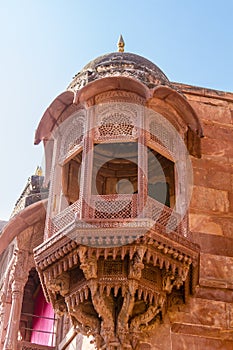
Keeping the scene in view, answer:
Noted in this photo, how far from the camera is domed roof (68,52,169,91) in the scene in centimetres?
927

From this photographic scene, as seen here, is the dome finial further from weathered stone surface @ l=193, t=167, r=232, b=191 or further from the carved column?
the carved column

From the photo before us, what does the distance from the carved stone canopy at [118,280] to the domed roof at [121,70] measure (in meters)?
2.35

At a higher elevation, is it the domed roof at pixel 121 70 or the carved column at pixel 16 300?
the domed roof at pixel 121 70

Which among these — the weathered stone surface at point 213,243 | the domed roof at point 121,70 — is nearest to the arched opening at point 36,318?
the weathered stone surface at point 213,243

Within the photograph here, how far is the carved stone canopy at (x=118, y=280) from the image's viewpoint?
7.91 metres

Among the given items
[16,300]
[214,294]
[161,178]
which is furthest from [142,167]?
[16,300]

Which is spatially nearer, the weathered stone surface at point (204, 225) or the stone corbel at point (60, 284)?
the stone corbel at point (60, 284)

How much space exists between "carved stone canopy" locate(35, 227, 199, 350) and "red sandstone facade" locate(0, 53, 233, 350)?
14mm

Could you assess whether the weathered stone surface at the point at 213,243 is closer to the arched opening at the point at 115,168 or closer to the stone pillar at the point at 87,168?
the arched opening at the point at 115,168

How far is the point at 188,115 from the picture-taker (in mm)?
9555

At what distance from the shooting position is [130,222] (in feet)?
26.0

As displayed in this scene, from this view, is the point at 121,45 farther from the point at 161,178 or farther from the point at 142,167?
the point at 142,167

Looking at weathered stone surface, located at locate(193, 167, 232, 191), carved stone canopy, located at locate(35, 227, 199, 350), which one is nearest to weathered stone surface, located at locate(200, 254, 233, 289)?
carved stone canopy, located at locate(35, 227, 199, 350)

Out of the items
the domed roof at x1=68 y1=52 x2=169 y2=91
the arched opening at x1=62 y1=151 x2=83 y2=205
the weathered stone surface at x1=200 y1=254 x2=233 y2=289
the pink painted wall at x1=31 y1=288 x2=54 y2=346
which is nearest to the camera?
the weathered stone surface at x1=200 y1=254 x2=233 y2=289
